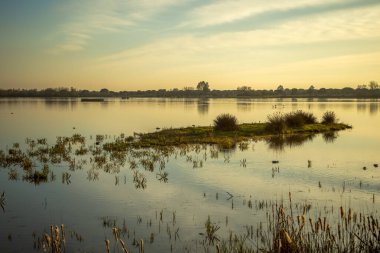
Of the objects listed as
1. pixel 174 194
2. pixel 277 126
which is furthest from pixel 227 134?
pixel 174 194

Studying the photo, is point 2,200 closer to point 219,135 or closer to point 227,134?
point 219,135

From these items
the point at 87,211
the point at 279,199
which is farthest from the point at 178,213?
the point at 279,199

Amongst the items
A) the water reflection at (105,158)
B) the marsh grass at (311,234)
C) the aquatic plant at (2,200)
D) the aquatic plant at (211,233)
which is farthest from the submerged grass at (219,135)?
the aquatic plant at (211,233)

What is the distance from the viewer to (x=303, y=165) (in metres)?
24.3

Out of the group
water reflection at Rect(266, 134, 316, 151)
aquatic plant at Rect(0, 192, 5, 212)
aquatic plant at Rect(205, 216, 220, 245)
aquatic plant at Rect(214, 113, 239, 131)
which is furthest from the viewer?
aquatic plant at Rect(214, 113, 239, 131)

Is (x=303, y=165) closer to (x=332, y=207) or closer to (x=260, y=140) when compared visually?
(x=332, y=207)

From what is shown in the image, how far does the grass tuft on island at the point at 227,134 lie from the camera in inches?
1364

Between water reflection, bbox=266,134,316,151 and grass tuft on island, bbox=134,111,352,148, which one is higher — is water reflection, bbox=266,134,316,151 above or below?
below

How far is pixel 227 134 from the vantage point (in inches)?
1571

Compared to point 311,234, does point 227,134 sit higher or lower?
higher

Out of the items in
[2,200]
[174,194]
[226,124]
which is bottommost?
[174,194]

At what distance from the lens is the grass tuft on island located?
34.7m

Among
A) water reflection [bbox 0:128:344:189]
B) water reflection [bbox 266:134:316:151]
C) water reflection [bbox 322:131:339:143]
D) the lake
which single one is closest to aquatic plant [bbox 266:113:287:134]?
water reflection [bbox 266:134:316:151]

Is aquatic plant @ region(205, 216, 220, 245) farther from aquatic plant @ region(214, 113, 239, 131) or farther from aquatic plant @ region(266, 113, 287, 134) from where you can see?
aquatic plant @ region(266, 113, 287, 134)
